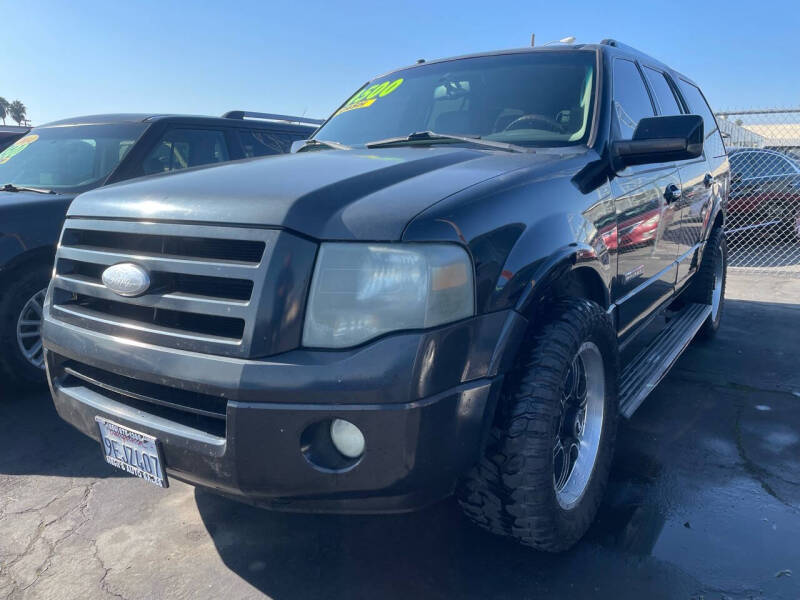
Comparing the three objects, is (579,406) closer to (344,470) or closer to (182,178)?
(344,470)

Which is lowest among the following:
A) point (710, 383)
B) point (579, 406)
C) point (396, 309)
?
point (710, 383)

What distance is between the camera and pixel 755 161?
969 cm

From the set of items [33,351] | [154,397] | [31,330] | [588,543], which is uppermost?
[154,397]

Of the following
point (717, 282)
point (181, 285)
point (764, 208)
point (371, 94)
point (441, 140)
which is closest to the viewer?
point (181, 285)

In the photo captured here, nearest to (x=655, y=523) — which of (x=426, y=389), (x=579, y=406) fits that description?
(x=579, y=406)

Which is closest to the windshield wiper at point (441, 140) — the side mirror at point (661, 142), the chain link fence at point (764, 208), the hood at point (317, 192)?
the hood at point (317, 192)

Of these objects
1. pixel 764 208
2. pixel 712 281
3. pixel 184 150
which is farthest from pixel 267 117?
pixel 764 208

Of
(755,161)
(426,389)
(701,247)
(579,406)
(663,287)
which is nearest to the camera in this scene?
(426,389)

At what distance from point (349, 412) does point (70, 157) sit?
3838mm

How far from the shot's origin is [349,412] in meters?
1.66

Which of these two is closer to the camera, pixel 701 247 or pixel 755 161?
pixel 701 247

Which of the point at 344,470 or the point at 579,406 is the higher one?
the point at 344,470

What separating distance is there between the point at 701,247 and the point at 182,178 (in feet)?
12.6

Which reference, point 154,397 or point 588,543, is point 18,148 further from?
point 588,543
